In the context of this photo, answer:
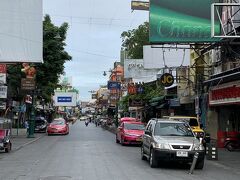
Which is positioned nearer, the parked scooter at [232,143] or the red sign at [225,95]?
the red sign at [225,95]

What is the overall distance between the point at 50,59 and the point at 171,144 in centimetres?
2878

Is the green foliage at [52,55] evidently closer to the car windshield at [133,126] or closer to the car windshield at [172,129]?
the car windshield at [133,126]

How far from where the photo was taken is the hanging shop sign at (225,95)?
26844mm

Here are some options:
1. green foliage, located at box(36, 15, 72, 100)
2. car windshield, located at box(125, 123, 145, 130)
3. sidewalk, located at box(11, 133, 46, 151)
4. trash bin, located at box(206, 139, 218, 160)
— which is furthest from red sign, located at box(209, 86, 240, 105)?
green foliage, located at box(36, 15, 72, 100)

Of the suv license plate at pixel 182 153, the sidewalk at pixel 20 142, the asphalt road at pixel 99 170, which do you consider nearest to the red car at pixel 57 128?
the sidewalk at pixel 20 142

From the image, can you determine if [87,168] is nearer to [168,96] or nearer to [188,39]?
[188,39]

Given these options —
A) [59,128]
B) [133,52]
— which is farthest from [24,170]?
[133,52]

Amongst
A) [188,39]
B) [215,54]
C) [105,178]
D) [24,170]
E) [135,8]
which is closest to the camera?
[105,178]

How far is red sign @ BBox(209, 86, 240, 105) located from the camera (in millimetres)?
26844

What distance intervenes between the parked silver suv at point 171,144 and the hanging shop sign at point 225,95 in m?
8.08

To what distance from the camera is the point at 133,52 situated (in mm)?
79812

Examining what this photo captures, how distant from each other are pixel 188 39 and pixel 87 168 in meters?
11.9

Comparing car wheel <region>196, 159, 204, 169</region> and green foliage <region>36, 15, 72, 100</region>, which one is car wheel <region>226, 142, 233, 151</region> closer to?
car wheel <region>196, 159, 204, 169</region>

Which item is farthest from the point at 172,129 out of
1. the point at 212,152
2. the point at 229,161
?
the point at 229,161
